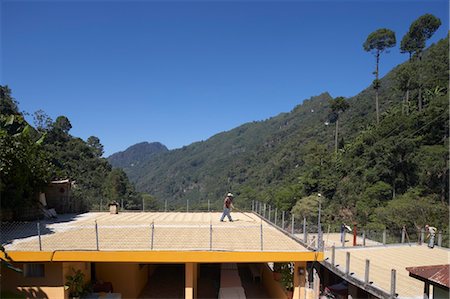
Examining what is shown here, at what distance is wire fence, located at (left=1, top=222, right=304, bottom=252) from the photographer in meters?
9.93

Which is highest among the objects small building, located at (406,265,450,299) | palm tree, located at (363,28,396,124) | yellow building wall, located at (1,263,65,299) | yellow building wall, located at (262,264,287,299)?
palm tree, located at (363,28,396,124)

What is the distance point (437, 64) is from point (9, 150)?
44152mm

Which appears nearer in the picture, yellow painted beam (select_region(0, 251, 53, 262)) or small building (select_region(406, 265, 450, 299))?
small building (select_region(406, 265, 450, 299))

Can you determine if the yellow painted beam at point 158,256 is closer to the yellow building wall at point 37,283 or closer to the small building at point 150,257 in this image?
the small building at point 150,257

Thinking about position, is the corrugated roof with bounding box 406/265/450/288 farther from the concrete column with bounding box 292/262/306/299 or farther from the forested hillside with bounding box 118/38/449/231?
the forested hillside with bounding box 118/38/449/231

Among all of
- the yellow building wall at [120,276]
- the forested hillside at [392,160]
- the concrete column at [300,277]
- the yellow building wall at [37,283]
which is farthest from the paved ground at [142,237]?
the forested hillside at [392,160]

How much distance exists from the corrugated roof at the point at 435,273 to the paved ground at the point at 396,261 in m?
2.43

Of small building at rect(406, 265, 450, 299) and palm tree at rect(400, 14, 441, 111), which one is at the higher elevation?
palm tree at rect(400, 14, 441, 111)

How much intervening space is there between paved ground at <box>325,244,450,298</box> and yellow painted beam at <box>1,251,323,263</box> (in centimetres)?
168

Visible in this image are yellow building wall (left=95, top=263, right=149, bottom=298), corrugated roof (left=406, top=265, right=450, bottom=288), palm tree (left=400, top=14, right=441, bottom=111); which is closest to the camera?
corrugated roof (left=406, top=265, right=450, bottom=288)

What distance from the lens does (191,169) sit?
465ft

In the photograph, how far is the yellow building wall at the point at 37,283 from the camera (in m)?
9.47

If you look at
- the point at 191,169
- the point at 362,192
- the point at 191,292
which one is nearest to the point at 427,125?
→ the point at 362,192

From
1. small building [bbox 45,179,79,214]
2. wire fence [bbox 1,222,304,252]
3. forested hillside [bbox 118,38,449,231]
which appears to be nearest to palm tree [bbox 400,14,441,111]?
forested hillside [bbox 118,38,449,231]
